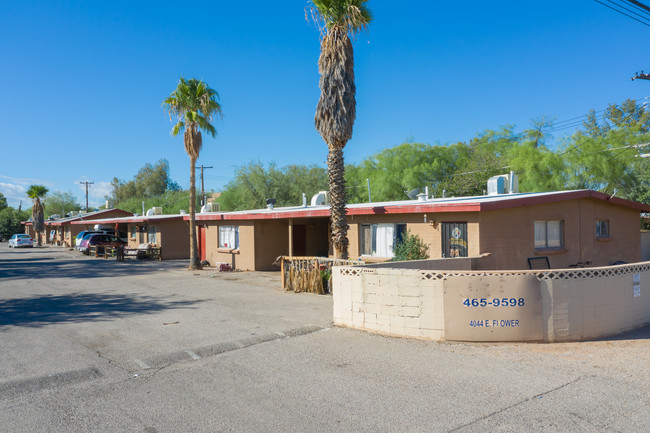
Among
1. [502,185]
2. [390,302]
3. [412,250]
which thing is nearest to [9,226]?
[412,250]

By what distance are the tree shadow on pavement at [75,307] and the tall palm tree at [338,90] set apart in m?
4.91

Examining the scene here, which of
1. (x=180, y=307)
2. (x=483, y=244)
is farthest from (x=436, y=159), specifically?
(x=180, y=307)

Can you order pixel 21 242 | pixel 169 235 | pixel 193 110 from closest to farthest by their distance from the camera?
1. pixel 193 110
2. pixel 169 235
3. pixel 21 242

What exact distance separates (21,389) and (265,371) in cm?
310

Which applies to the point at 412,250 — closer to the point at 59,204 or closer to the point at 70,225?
the point at 70,225

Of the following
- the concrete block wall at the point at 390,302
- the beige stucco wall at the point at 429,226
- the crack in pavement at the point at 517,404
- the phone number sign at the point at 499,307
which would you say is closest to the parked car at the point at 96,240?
the beige stucco wall at the point at 429,226

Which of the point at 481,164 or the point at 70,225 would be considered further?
the point at 70,225

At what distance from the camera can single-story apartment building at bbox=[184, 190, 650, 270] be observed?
13711mm

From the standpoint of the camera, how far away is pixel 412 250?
47.9 feet

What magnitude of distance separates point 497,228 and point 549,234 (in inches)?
111

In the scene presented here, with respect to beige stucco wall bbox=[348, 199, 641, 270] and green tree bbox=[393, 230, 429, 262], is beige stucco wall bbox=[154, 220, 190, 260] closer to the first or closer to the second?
beige stucco wall bbox=[348, 199, 641, 270]

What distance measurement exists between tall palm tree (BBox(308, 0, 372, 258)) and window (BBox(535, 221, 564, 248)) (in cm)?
597

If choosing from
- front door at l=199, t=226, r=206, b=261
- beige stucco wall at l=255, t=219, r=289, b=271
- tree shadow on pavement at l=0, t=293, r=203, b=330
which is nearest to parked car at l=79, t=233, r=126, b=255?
front door at l=199, t=226, r=206, b=261

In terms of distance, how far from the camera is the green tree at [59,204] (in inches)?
3430
